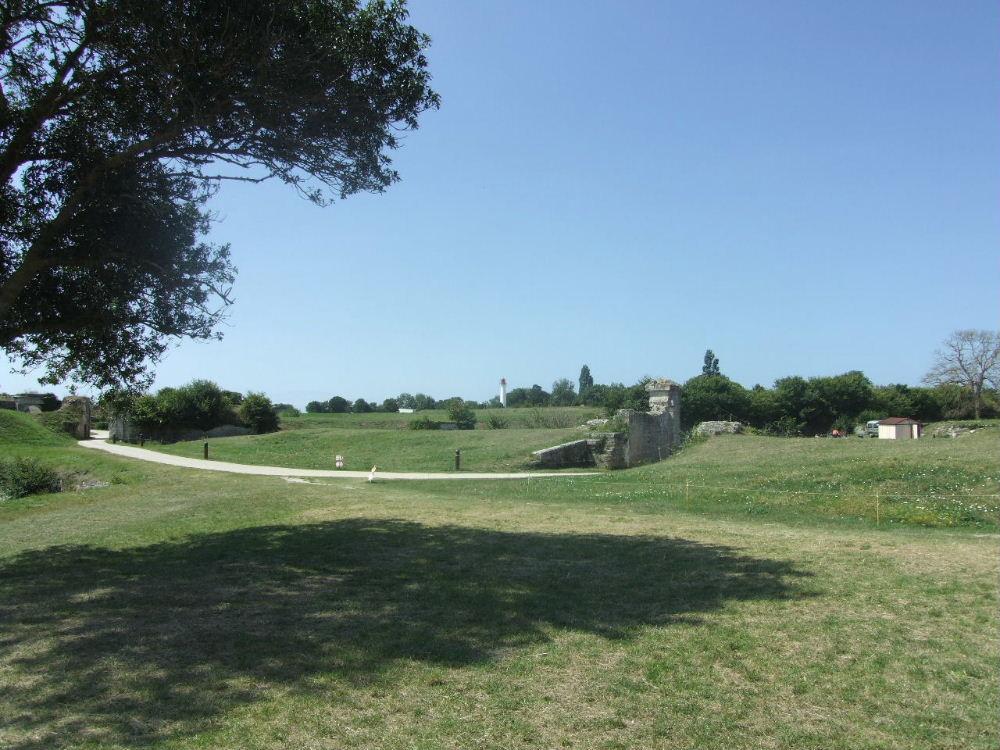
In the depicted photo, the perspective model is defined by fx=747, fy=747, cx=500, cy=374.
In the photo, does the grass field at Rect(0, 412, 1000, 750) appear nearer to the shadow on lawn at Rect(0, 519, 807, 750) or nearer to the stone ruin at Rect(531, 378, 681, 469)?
the shadow on lawn at Rect(0, 519, 807, 750)

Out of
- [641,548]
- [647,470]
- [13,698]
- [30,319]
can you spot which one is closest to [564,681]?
[13,698]

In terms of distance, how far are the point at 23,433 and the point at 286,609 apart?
3506 cm

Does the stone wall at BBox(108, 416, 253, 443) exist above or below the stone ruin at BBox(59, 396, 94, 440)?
below

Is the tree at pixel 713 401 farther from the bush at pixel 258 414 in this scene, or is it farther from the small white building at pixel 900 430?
the bush at pixel 258 414

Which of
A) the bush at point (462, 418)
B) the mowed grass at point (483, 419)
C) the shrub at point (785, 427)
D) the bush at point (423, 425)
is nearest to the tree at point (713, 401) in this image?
the shrub at point (785, 427)

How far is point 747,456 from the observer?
2197 centimetres

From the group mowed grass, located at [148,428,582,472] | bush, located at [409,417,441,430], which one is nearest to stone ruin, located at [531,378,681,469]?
mowed grass, located at [148,428,582,472]

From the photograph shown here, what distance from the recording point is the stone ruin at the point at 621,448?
26625 mm

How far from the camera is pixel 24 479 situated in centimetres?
2303

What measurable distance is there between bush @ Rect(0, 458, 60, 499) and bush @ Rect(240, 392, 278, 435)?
22.0 m

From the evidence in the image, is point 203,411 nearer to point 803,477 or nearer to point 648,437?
point 648,437

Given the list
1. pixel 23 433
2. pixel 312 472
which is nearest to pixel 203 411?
pixel 23 433

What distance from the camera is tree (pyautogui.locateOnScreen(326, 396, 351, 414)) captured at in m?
70.4

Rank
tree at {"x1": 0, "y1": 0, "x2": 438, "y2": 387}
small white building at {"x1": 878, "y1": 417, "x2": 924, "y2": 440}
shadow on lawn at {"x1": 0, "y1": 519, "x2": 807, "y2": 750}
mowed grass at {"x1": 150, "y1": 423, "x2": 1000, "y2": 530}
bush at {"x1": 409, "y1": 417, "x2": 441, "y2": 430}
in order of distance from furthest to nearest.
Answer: bush at {"x1": 409, "y1": 417, "x2": 441, "y2": 430} → small white building at {"x1": 878, "y1": 417, "x2": 924, "y2": 440} → mowed grass at {"x1": 150, "y1": 423, "x2": 1000, "y2": 530} → tree at {"x1": 0, "y1": 0, "x2": 438, "y2": 387} → shadow on lawn at {"x1": 0, "y1": 519, "x2": 807, "y2": 750}
